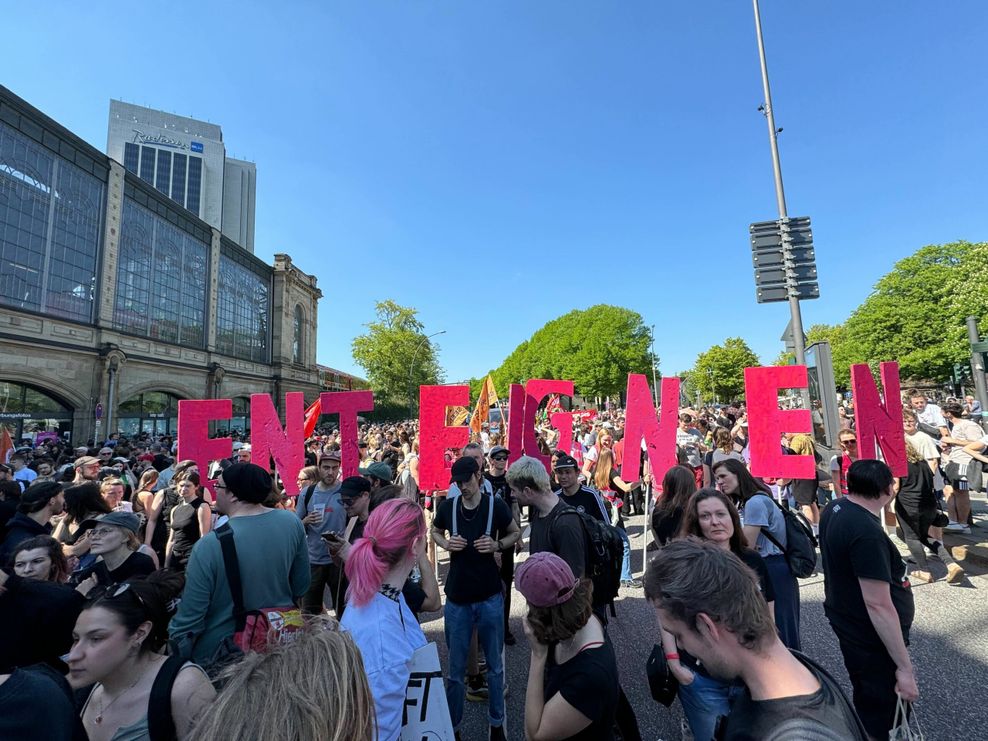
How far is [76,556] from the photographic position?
3633 mm

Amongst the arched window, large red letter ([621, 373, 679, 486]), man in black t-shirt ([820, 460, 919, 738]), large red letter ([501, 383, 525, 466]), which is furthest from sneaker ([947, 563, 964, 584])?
the arched window

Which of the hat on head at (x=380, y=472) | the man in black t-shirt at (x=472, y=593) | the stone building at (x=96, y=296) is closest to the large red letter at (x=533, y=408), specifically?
the hat on head at (x=380, y=472)

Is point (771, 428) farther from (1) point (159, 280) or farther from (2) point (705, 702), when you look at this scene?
(1) point (159, 280)

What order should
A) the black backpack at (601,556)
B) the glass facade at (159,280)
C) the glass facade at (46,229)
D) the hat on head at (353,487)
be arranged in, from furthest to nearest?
1. the glass facade at (159,280)
2. the glass facade at (46,229)
3. the hat on head at (353,487)
4. the black backpack at (601,556)

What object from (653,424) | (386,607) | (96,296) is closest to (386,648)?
(386,607)

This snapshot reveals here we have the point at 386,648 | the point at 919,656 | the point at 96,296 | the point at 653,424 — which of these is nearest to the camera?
the point at 386,648

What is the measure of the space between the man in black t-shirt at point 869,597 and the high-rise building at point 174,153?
101 meters

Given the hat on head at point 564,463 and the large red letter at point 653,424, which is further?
the large red letter at point 653,424

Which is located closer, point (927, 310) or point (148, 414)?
point (148, 414)

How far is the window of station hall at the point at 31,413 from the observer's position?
21516 mm

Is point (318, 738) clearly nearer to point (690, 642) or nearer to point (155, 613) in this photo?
point (690, 642)

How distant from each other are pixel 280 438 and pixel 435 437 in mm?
2123

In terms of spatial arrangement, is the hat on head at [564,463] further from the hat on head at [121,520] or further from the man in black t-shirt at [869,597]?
the hat on head at [121,520]

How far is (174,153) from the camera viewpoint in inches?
3489
